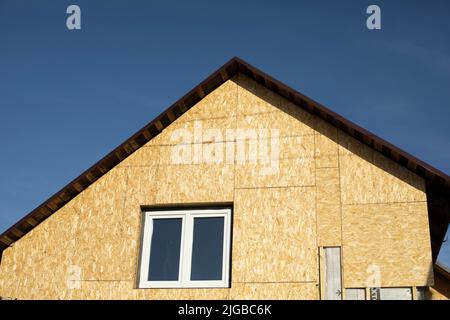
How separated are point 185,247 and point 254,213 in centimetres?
160

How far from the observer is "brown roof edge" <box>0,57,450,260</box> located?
474 inches

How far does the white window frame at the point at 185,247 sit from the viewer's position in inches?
471

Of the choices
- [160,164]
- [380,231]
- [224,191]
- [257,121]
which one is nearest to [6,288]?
[160,164]

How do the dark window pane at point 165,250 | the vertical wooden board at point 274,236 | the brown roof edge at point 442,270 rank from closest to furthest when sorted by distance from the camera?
the vertical wooden board at point 274,236
the dark window pane at point 165,250
the brown roof edge at point 442,270

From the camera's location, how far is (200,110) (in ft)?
44.1

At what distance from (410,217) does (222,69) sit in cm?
512

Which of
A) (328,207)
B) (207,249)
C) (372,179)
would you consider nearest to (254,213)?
(207,249)

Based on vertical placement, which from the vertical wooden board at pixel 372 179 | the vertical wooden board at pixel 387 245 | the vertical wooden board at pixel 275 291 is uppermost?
the vertical wooden board at pixel 372 179

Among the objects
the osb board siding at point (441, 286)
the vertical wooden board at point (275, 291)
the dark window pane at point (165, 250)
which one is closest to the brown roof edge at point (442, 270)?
the osb board siding at point (441, 286)

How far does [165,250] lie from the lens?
12.5 m

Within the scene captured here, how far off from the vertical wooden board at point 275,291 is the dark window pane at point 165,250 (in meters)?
1.43

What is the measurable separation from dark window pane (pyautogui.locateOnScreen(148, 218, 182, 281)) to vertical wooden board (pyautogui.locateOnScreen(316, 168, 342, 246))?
2.97 metres

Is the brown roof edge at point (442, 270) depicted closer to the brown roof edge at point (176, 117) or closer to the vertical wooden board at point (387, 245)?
the brown roof edge at point (176, 117)

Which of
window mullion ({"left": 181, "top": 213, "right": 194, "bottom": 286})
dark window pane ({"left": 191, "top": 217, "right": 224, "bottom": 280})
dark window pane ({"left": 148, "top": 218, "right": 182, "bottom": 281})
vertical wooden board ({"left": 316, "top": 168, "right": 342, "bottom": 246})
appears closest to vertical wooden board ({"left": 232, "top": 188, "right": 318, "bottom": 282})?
vertical wooden board ({"left": 316, "top": 168, "right": 342, "bottom": 246})
